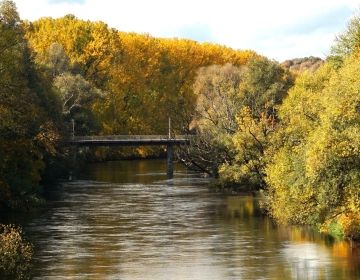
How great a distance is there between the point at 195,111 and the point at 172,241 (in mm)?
64246

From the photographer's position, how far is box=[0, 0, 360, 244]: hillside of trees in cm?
5412

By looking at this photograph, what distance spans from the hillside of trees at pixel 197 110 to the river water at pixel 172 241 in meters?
2.85

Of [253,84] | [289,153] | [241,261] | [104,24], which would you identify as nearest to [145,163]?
[104,24]

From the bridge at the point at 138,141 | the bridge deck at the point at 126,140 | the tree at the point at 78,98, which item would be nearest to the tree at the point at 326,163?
the bridge at the point at 138,141

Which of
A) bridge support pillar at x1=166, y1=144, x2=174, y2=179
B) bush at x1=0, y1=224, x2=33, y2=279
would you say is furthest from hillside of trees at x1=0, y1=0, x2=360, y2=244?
bush at x1=0, y1=224, x2=33, y2=279

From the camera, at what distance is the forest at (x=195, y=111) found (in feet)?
178

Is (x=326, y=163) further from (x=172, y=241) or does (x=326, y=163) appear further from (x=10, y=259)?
(x=10, y=259)

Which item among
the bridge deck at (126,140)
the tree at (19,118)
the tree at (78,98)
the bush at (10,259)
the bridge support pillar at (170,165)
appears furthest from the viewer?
the tree at (78,98)

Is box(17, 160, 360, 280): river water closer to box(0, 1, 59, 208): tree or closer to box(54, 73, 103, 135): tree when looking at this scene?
box(0, 1, 59, 208): tree

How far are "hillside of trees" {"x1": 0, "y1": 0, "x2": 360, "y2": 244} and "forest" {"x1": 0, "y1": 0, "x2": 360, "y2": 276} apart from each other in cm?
13

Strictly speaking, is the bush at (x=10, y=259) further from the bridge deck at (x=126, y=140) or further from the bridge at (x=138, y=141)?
the bridge deck at (x=126, y=140)

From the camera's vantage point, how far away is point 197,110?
11644 centimetres

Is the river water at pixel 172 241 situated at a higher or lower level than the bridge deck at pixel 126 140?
lower

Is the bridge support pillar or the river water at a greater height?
the bridge support pillar
